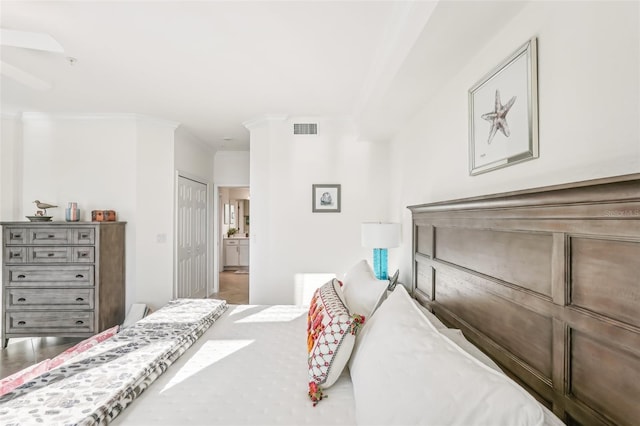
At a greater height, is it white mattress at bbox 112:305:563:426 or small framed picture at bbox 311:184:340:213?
small framed picture at bbox 311:184:340:213

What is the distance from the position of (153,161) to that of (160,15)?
2488mm

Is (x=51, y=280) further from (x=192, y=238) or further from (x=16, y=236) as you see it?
(x=192, y=238)

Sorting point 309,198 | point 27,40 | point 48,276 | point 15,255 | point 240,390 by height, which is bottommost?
point 240,390

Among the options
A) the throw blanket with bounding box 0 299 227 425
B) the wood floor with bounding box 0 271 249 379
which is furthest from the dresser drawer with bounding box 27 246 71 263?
the throw blanket with bounding box 0 299 227 425

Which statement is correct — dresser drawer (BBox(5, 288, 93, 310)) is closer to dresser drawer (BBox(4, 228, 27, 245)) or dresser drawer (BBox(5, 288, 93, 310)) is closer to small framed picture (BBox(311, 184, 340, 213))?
dresser drawer (BBox(4, 228, 27, 245))

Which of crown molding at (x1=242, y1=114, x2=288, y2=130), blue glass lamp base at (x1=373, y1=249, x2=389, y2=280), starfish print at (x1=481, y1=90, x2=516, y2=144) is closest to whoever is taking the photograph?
starfish print at (x1=481, y1=90, x2=516, y2=144)

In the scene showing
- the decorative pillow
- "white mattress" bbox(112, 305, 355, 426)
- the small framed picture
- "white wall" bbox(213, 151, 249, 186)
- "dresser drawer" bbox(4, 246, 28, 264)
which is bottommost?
"white mattress" bbox(112, 305, 355, 426)

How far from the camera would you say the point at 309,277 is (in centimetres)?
385

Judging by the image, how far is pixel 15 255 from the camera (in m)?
3.36

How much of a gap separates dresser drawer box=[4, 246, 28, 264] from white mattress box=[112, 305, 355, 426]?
2.81 m

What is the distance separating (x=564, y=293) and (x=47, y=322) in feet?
14.7

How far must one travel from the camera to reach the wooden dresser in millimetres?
3352

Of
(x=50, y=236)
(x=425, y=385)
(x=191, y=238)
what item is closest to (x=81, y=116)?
(x=50, y=236)

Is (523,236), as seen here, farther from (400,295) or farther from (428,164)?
(428,164)
